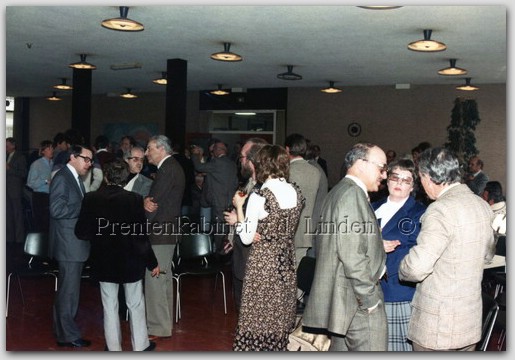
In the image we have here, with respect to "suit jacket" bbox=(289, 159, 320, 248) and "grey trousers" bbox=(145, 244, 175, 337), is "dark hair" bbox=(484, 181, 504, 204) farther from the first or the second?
"grey trousers" bbox=(145, 244, 175, 337)

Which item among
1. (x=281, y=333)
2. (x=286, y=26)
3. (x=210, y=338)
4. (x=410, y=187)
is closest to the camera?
(x=410, y=187)

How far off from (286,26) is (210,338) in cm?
426

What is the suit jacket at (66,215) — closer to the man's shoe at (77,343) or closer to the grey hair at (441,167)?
the man's shoe at (77,343)

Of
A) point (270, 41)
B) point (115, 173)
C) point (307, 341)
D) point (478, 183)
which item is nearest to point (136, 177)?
point (115, 173)

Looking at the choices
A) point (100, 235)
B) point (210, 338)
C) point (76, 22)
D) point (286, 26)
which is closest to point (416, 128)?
point (286, 26)

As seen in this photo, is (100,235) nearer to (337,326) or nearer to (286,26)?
(337,326)

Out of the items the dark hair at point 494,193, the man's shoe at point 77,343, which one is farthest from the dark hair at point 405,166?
the man's shoe at point 77,343

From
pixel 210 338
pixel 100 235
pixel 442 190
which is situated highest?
pixel 442 190

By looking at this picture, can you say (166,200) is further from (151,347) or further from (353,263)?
(353,263)

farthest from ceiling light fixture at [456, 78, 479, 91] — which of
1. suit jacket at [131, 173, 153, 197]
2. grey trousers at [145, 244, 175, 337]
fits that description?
grey trousers at [145, 244, 175, 337]

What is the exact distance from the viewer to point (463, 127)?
13875 millimetres

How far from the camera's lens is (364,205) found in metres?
3.59

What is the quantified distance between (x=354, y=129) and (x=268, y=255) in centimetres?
1132

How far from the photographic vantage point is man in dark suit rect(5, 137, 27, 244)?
33.8 feet
